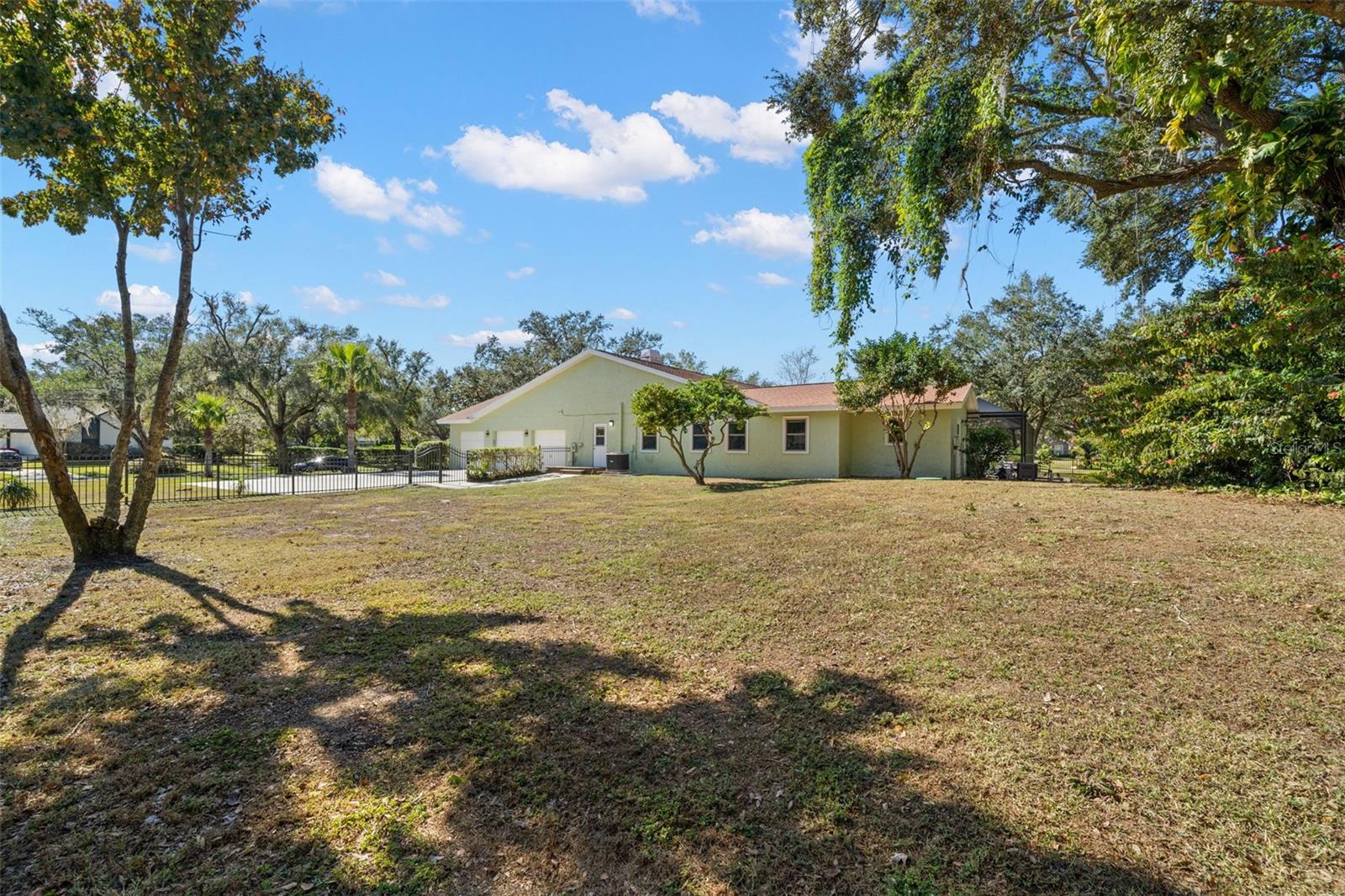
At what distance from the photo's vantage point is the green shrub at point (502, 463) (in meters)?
19.8

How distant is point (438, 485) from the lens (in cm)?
1811

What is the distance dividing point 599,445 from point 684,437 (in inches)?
142

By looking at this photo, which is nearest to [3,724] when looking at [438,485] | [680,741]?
[680,741]

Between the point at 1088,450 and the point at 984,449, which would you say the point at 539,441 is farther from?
the point at 1088,450

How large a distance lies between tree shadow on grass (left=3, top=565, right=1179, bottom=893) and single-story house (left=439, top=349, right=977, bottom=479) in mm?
12568

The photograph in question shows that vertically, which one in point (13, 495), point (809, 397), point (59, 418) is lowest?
point (13, 495)

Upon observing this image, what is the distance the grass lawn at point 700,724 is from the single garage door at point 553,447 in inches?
648

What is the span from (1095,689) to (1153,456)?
34.6 ft

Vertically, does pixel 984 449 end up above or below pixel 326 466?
above

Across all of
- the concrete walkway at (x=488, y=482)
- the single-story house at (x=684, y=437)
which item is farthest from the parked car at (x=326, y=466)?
the concrete walkway at (x=488, y=482)

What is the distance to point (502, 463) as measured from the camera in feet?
67.7

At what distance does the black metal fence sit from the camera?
1210 centimetres

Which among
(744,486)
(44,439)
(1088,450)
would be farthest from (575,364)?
(44,439)

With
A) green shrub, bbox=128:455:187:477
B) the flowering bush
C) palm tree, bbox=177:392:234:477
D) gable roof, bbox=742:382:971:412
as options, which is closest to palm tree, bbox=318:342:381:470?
palm tree, bbox=177:392:234:477
